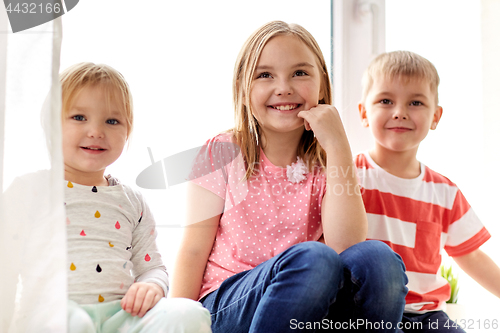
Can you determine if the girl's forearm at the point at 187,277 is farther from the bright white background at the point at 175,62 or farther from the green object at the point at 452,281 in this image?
the green object at the point at 452,281

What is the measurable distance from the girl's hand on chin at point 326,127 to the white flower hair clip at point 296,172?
9cm

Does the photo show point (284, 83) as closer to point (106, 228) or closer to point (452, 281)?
point (106, 228)

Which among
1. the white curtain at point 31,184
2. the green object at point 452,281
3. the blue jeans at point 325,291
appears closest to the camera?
the white curtain at point 31,184

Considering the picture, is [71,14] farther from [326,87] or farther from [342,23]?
[342,23]

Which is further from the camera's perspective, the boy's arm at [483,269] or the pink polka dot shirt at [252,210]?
the boy's arm at [483,269]

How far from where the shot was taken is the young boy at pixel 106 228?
0.73m

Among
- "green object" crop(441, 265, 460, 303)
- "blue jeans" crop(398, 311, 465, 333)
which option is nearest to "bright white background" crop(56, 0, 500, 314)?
"green object" crop(441, 265, 460, 303)

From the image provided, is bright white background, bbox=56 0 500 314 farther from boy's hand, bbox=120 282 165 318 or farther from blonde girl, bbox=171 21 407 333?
boy's hand, bbox=120 282 165 318

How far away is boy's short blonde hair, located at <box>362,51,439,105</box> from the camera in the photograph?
1124 millimetres

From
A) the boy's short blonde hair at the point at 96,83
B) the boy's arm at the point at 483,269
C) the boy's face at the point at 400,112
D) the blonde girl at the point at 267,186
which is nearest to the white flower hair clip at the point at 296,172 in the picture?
the blonde girl at the point at 267,186

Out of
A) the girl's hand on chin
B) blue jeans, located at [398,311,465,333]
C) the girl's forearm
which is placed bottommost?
blue jeans, located at [398,311,465,333]

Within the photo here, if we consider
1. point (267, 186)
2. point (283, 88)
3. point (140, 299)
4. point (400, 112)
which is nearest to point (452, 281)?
point (400, 112)

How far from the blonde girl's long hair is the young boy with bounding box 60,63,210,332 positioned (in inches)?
10.1

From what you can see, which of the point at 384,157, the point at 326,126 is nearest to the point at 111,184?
the point at 326,126
